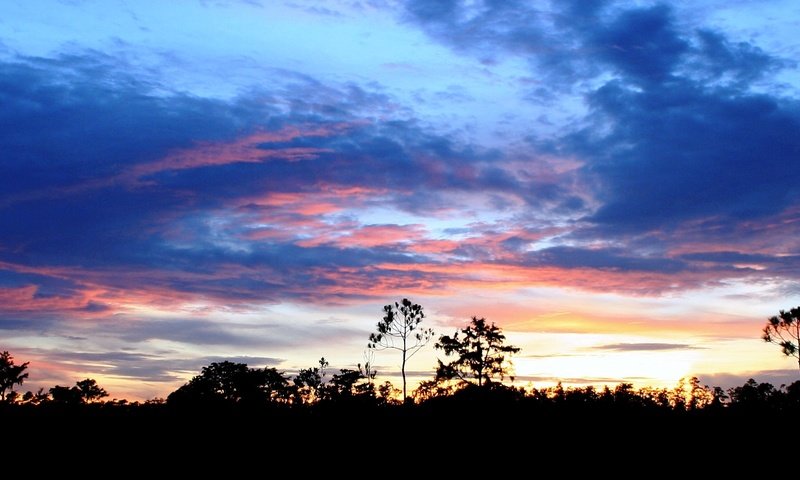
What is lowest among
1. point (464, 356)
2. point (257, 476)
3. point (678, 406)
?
point (257, 476)

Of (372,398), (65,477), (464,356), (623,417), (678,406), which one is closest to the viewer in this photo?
(65,477)

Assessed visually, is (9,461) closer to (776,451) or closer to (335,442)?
(335,442)

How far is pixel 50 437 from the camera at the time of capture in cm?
2477

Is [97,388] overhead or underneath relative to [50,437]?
overhead

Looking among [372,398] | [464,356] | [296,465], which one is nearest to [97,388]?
[464,356]

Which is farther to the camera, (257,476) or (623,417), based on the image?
(623,417)

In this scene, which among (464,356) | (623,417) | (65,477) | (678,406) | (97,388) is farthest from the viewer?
(97,388)

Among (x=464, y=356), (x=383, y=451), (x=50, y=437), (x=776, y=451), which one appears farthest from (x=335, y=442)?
(x=464, y=356)

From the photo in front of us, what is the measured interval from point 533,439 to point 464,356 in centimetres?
5661

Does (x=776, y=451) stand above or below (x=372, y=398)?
A: below

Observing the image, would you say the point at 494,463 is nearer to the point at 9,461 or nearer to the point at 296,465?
the point at 296,465

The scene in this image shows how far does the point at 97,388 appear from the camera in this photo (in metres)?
110

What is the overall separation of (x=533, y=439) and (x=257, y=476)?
32.3 ft

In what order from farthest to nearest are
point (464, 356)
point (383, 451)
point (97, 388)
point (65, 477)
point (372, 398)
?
1. point (97, 388)
2. point (464, 356)
3. point (372, 398)
4. point (383, 451)
5. point (65, 477)
